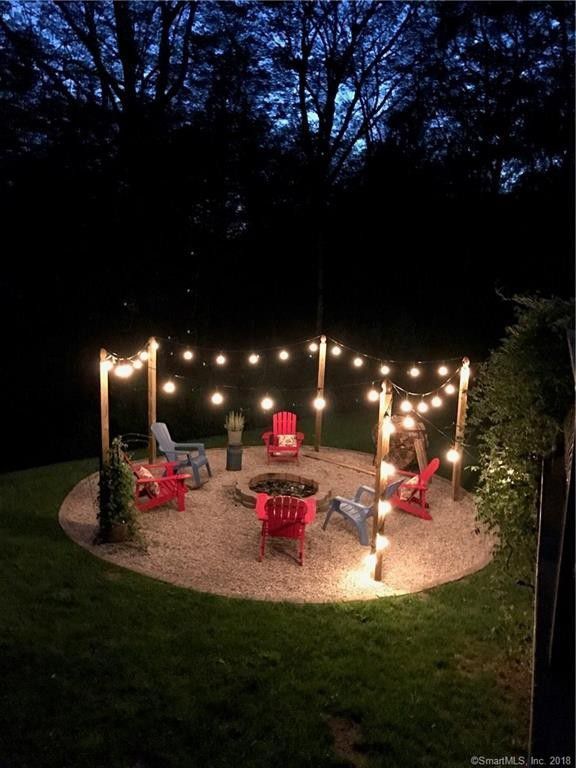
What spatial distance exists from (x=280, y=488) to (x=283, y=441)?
1309 mm

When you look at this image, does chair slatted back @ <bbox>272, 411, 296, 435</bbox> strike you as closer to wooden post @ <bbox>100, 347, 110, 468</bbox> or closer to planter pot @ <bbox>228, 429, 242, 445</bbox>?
planter pot @ <bbox>228, 429, 242, 445</bbox>

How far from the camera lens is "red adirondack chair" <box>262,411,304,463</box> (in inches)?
388

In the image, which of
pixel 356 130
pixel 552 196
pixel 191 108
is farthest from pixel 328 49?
pixel 552 196

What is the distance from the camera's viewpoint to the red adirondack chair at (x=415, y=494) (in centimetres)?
788

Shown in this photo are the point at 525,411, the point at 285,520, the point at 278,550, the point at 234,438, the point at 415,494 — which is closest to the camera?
the point at 525,411

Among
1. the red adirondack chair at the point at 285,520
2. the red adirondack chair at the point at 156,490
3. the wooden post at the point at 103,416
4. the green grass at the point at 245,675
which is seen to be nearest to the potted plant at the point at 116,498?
the wooden post at the point at 103,416

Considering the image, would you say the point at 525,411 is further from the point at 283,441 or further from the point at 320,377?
the point at 320,377

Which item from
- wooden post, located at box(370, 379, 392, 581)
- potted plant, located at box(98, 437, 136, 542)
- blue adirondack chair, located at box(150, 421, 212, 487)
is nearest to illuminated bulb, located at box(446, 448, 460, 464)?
wooden post, located at box(370, 379, 392, 581)

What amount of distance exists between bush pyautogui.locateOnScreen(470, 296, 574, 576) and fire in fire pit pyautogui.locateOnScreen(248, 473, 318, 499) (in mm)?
4157

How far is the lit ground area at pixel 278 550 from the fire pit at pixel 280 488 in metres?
0.10

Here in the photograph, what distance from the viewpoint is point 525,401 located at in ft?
13.5

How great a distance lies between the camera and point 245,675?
13.7ft

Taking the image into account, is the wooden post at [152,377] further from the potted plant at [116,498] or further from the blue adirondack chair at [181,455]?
the potted plant at [116,498]

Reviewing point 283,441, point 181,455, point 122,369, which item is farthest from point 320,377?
point 122,369
